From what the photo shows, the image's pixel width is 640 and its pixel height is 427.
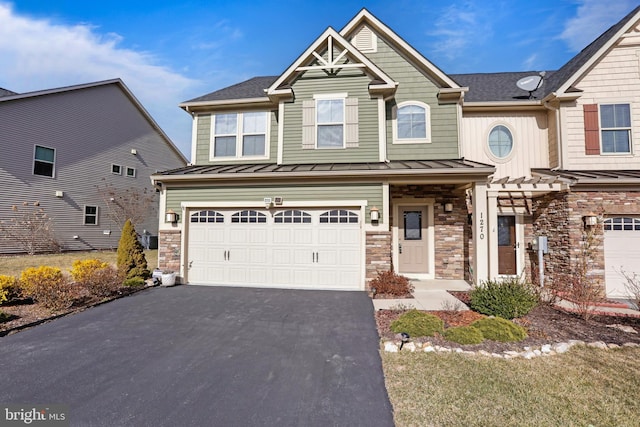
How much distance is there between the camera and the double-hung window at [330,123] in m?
9.76

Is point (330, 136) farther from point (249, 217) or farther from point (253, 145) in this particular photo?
point (249, 217)

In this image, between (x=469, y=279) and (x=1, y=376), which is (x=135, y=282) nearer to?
(x=1, y=376)

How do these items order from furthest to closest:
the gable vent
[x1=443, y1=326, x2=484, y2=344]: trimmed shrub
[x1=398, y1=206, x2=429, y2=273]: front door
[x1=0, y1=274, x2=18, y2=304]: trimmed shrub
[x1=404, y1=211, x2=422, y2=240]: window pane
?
the gable vent, [x1=404, y1=211, x2=422, y2=240]: window pane, [x1=398, y1=206, x2=429, y2=273]: front door, [x1=0, y1=274, x2=18, y2=304]: trimmed shrub, [x1=443, y1=326, x2=484, y2=344]: trimmed shrub

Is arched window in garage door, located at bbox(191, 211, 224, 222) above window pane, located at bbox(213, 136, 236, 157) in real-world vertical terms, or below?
below

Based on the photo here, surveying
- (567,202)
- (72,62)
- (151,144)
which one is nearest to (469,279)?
(567,202)

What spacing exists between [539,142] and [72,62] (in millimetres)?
24791

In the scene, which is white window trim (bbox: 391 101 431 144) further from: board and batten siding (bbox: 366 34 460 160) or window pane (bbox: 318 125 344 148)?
window pane (bbox: 318 125 344 148)

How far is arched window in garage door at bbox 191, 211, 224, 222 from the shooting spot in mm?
9375

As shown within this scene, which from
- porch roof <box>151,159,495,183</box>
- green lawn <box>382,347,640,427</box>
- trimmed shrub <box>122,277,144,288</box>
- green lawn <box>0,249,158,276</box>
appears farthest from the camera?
green lawn <box>0,249,158,276</box>

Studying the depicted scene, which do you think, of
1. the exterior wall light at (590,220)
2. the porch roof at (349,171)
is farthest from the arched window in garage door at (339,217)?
the exterior wall light at (590,220)

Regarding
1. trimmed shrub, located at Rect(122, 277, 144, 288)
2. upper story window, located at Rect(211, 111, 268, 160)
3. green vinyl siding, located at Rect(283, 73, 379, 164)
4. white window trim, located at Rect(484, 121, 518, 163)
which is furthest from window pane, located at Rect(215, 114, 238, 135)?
white window trim, located at Rect(484, 121, 518, 163)

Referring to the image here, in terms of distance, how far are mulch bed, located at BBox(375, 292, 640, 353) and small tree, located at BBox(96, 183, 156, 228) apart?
1710 centimetres

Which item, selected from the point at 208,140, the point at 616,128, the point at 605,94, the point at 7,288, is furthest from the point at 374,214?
the point at 7,288

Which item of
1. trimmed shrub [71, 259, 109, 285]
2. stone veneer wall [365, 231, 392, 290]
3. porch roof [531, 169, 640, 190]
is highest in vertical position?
porch roof [531, 169, 640, 190]
